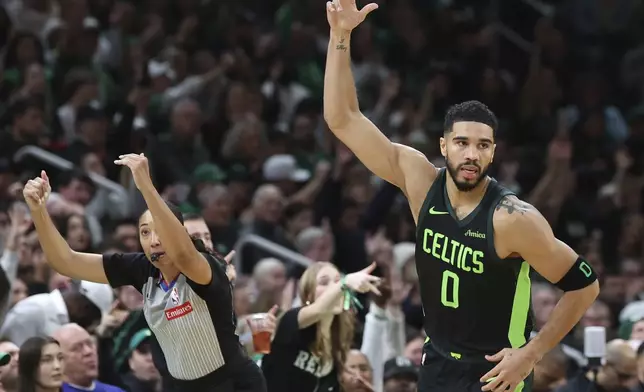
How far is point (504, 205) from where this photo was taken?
5875 mm

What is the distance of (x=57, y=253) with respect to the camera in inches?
266

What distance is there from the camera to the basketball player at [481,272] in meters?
5.80

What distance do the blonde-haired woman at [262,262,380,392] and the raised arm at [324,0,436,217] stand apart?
5.22ft

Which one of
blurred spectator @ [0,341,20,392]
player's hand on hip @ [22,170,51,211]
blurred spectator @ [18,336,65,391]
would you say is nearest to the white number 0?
player's hand on hip @ [22,170,51,211]

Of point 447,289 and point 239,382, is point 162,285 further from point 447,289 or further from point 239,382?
point 447,289

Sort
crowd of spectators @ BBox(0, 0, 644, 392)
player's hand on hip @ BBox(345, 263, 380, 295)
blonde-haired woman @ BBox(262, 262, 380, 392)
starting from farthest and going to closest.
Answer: crowd of spectators @ BBox(0, 0, 644, 392) < blonde-haired woman @ BBox(262, 262, 380, 392) < player's hand on hip @ BBox(345, 263, 380, 295)

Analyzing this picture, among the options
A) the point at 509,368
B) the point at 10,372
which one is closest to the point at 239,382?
the point at 509,368

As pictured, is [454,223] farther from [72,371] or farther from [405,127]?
[405,127]

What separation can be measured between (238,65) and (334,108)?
8007mm

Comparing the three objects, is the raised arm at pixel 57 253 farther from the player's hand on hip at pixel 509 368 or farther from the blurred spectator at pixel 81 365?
the player's hand on hip at pixel 509 368

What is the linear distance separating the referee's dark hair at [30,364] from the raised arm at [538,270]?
2.54 m

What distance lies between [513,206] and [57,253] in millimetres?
2226

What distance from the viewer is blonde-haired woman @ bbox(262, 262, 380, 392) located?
791 cm

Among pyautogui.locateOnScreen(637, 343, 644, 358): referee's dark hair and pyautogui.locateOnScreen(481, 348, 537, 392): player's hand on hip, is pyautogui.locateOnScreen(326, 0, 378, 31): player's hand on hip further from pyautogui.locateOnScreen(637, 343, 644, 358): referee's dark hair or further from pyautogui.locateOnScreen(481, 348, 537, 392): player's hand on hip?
pyautogui.locateOnScreen(637, 343, 644, 358): referee's dark hair
